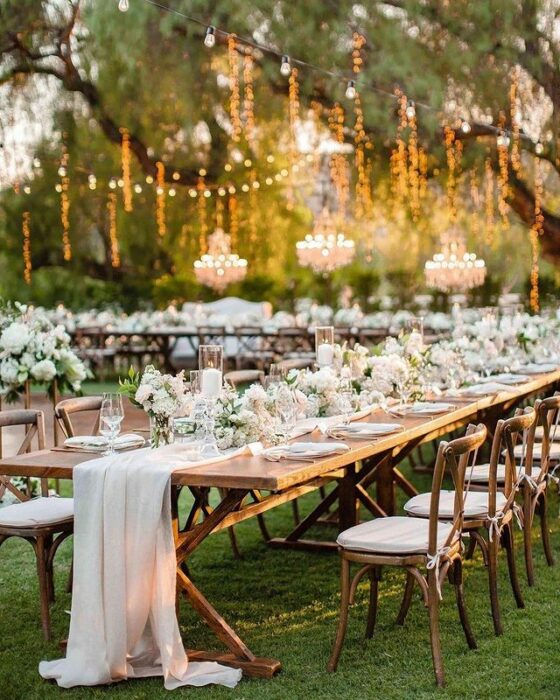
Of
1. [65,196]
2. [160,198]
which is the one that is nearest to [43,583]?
[160,198]

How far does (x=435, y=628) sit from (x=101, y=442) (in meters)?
1.52

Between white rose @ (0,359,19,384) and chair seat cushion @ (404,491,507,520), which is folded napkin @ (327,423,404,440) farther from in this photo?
white rose @ (0,359,19,384)

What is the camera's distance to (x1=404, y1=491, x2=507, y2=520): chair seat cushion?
4.64m

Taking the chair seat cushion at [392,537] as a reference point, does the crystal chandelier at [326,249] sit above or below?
above

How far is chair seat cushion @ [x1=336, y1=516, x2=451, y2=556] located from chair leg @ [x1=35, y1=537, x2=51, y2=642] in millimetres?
1232

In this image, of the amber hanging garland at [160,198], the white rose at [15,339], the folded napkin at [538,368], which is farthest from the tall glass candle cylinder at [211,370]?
the amber hanging garland at [160,198]

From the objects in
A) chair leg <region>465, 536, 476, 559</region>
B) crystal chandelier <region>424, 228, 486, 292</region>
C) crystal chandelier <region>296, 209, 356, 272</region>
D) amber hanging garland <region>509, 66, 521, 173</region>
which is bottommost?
chair leg <region>465, 536, 476, 559</region>

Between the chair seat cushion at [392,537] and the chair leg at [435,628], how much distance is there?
110 mm

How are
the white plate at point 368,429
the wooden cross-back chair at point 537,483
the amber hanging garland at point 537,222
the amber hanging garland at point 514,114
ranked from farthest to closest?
the amber hanging garland at point 537,222 → the amber hanging garland at point 514,114 → the wooden cross-back chair at point 537,483 → the white plate at point 368,429

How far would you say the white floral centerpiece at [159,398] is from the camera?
→ 4.38 m

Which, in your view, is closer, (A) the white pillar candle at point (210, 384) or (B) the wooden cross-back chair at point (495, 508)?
(A) the white pillar candle at point (210, 384)

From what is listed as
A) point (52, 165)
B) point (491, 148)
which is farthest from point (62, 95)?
point (491, 148)

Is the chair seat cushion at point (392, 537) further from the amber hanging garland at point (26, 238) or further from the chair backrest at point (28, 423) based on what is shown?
the amber hanging garland at point (26, 238)

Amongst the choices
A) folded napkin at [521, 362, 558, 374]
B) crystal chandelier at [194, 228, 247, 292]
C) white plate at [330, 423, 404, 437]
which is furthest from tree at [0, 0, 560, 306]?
white plate at [330, 423, 404, 437]
